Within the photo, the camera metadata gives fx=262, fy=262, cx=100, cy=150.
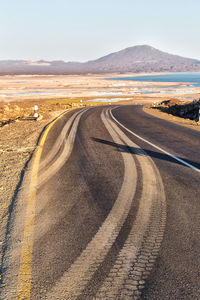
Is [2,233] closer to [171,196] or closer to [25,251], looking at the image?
[25,251]

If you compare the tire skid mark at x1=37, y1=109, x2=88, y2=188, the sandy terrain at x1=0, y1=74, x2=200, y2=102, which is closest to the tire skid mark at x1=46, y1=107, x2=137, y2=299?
the tire skid mark at x1=37, y1=109, x2=88, y2=188

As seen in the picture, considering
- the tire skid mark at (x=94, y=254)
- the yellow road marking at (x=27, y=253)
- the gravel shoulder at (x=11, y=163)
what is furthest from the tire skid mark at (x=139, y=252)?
the gravel shoulder at (x=11, y=163)

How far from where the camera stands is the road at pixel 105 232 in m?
2.97

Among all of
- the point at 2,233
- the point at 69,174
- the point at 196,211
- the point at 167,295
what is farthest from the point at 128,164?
the point at 167,295

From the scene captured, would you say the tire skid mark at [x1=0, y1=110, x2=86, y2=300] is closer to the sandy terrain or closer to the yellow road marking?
the yellow road marking

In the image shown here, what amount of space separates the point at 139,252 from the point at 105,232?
2.20ft

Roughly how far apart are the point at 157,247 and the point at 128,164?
13.0ft

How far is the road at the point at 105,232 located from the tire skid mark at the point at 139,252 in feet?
0.04

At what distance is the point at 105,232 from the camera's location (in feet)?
13.1

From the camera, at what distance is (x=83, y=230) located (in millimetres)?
4078

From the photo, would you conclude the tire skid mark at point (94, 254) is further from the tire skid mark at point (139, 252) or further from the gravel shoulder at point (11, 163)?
the gravel shoulder at point (11, 163)

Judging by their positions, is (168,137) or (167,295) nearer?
(167,295)

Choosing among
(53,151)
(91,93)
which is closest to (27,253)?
(53,151)

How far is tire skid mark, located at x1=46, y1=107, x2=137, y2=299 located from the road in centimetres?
1
